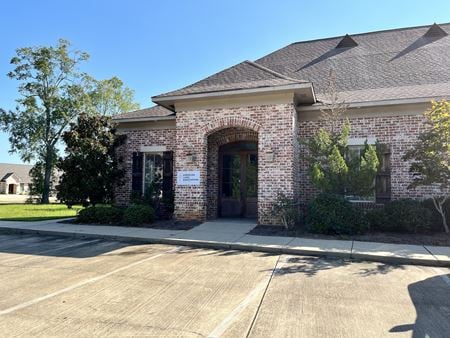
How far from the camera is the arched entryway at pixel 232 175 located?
40.5 ft

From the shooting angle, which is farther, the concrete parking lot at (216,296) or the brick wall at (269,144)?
the brick wall at (269,144)

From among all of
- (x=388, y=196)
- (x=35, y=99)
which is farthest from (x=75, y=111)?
(x=388, y=196)

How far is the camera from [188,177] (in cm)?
1116

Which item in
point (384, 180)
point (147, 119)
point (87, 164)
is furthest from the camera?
point (147, 119)

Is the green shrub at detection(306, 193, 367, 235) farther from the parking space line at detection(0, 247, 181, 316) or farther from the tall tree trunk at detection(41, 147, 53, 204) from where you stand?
the tall tree trunk at detection(41, 147, 53, 204)

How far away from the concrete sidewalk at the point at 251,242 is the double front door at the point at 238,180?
7.15ft

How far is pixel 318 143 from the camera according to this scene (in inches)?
368

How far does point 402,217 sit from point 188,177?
656 cm

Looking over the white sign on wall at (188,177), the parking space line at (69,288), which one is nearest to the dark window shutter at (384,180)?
the white sign on wall at (188,177)

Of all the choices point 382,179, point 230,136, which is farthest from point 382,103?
point 230,136

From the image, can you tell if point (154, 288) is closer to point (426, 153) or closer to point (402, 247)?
point (402, 247)

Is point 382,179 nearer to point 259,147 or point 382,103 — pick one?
point 382,103

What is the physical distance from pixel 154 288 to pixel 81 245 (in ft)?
13.1

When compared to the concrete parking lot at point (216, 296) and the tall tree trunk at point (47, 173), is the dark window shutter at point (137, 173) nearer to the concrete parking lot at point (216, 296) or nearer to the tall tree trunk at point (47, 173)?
the concrete parking lot at point (216, 296)
